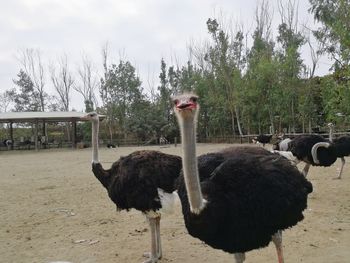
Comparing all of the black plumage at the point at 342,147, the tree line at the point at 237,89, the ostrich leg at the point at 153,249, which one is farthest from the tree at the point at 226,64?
the ostrich leg at the point at 153,249

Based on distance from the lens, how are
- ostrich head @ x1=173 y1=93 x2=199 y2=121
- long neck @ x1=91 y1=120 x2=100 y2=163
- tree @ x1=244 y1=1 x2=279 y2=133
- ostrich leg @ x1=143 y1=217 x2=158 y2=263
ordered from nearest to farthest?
1. ostrich head @ x1=173 y1=93 x2=199 y2=121
2. ostrich leg @ x1=143 y1=217 x2=158 y2=263
3. long neck @ x1=91 y1=120 x2=100 y2=163
4. tree @ x1=244 y1=1 x2=279 y2=133

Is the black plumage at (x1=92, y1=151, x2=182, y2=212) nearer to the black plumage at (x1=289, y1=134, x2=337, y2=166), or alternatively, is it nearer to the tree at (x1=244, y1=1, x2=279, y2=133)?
the black plumage at (x1=289, y1=134, x2=337, y2=166)

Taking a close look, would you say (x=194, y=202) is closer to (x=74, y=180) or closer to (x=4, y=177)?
(x=74, y=180)

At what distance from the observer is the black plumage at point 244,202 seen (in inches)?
102

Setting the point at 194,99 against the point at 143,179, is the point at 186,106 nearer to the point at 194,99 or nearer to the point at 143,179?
the point at 194,99

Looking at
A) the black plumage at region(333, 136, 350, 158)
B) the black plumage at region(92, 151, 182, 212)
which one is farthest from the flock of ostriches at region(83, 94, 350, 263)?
the black plumage at region(333, 136, 350, 158)

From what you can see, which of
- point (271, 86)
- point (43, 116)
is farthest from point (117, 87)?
point (271, 86)

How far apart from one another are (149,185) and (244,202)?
1.46m

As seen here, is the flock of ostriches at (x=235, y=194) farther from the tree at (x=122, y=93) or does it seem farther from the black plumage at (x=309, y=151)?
the tree at (x=122, y=93)

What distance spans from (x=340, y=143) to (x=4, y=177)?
830cm

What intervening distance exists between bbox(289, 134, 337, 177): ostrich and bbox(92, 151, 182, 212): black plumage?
141 inches

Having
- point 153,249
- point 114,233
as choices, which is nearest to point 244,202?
point 153,249

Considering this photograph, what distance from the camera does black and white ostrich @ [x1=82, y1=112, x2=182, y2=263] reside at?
13.0 feet

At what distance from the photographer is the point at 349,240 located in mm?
4281
